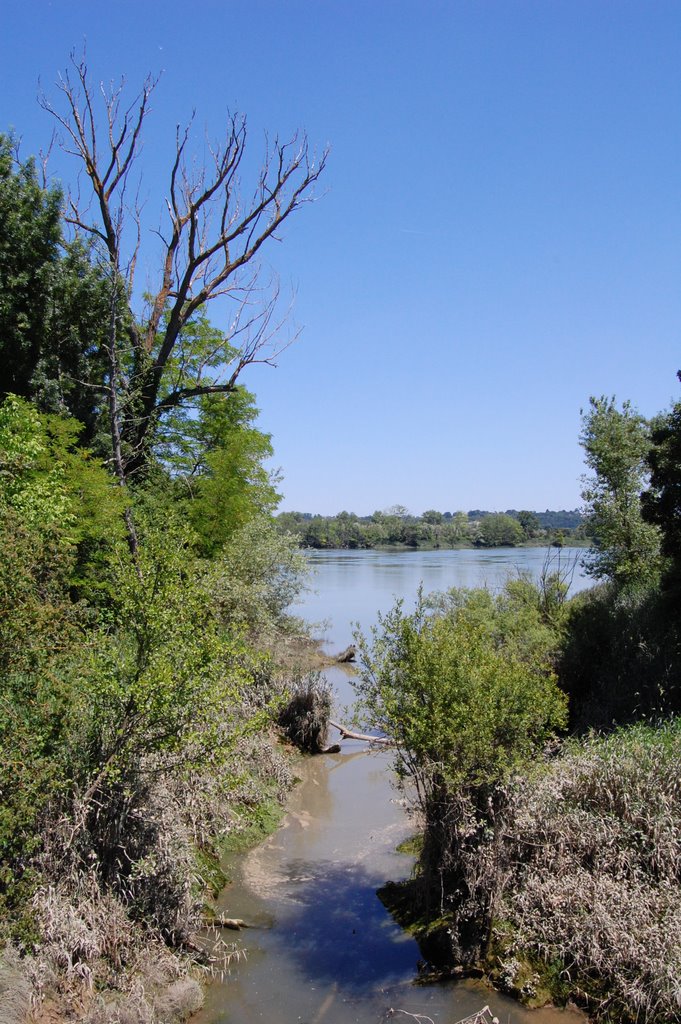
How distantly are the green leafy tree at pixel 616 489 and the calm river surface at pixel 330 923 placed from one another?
1217 centimetres

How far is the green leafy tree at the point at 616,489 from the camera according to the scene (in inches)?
1027

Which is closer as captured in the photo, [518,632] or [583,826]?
[583,826]

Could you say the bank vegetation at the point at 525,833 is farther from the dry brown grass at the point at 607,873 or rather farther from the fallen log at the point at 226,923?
the fallen log at the point at 226,923

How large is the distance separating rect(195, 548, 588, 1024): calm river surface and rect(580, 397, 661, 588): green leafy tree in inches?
479

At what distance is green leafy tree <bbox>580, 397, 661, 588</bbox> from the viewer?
2609 cm

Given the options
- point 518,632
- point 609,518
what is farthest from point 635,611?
point 609,518

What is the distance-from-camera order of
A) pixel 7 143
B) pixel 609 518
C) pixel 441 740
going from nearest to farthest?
1. pixel 441 740
2. pixel 7 143
3. pixel 609 518

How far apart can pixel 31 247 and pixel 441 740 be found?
58.6 feet

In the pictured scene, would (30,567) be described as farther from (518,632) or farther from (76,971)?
(518,632)

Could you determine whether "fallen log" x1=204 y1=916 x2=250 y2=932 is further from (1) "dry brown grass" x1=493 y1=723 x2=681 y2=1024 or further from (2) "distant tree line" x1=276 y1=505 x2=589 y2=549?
(2) "distant tree line" x1=276 y1=505 x2=589 y2=549

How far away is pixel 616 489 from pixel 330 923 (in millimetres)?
Result: 20036

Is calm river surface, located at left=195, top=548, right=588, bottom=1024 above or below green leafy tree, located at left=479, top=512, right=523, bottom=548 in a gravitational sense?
below

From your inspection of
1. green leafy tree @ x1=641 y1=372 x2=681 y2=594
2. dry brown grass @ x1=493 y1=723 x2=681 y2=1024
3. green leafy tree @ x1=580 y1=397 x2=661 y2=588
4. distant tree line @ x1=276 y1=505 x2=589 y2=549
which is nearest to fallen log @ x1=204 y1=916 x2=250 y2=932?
dry brown grass @ x1=493 y1=723 x2=681 y2=1024

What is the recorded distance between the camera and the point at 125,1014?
794 centimetres
